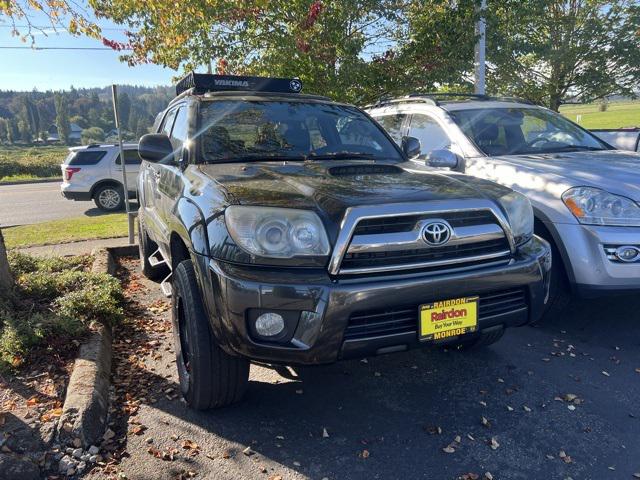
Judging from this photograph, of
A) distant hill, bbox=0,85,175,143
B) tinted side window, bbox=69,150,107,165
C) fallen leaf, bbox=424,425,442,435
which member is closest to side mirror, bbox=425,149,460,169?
fallen leaf, bbox=424,425,442,435

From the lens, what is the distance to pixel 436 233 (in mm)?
2490

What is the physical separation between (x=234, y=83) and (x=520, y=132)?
2839 mm

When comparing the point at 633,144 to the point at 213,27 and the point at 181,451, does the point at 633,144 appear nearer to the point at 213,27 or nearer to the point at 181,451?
the point at 213,27

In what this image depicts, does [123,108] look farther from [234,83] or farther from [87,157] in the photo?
[234,83]

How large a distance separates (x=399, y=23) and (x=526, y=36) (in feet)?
11.7

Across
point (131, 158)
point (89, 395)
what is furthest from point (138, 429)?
point (131, 158)

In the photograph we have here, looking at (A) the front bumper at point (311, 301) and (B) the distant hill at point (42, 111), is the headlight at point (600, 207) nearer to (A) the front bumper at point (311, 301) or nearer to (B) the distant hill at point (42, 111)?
(A) the front bumper at point (311, 301)

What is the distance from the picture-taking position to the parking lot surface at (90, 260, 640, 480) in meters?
2.46

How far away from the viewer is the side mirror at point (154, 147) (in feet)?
11.2

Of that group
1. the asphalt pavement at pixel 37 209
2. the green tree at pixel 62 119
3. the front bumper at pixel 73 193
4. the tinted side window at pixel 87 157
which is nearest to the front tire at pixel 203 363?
the asphalt pavement at pixel 37 209

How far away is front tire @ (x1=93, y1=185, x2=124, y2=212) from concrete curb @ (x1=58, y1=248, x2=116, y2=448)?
411 inches

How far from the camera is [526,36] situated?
1053 centimetres

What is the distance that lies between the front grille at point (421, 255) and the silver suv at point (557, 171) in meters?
1.32

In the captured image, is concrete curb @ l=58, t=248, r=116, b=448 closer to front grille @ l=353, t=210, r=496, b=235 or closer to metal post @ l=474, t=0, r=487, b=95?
front grille @ l=353, t=210, r=496, b=235
